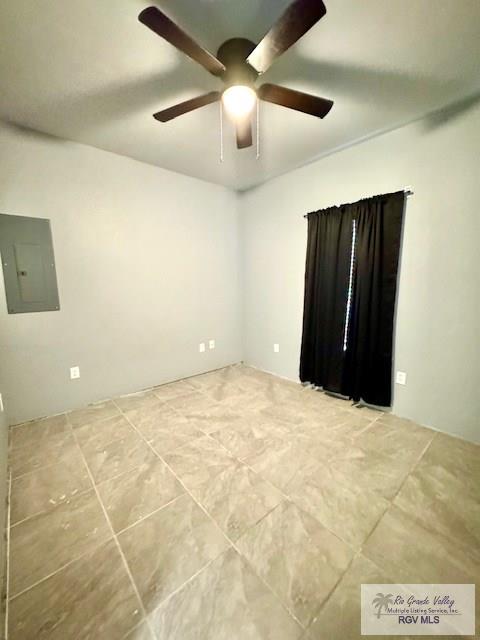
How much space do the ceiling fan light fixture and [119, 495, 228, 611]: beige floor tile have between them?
2314mm

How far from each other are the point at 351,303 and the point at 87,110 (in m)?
2.79

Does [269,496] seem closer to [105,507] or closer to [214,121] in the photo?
[105,507]

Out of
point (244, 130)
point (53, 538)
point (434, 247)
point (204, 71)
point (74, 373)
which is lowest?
point (53, 538)

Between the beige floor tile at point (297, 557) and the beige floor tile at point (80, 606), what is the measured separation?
512 millimetres

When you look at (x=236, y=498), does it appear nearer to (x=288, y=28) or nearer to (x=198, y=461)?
(x=198, y=461)

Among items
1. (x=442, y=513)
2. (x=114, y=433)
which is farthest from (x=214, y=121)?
(x=442, y=513)

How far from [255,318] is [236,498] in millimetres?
2426

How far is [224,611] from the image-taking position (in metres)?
0.94

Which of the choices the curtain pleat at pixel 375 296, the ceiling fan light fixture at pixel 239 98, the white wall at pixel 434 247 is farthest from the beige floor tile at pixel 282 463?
the ceiling fan light fixture at pixel 239 98

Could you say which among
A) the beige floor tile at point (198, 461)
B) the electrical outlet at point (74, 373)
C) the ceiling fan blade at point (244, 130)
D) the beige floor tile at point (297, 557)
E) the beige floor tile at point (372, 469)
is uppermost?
the ceiling fan blade at point (244, 130)

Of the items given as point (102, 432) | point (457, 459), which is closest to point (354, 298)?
point (457, 459)

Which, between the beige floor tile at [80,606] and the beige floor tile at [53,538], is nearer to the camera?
the beige floor tile at [80,606]

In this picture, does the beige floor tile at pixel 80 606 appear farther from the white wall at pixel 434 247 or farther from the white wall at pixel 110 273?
the white wall at pixel 434 247

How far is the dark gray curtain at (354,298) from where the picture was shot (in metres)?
2.25
